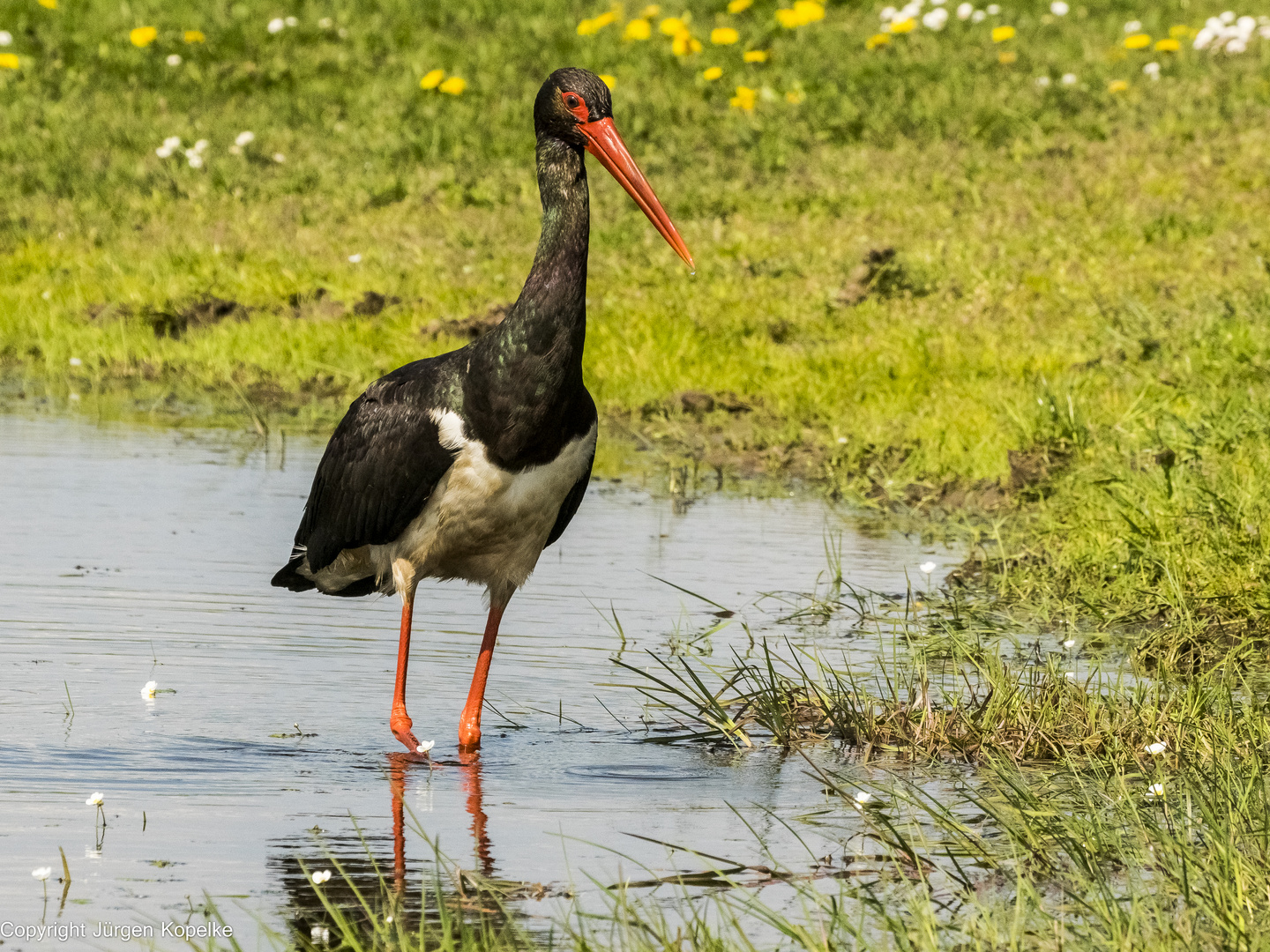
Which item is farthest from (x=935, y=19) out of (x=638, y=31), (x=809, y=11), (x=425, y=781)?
(x=425, y=781)

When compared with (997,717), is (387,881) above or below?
below

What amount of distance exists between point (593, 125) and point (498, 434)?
0.98 meters

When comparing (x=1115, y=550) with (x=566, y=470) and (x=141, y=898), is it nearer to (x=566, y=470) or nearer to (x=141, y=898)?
(x=566, y=470)

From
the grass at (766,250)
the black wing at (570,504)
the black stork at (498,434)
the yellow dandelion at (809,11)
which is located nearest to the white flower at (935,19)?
the grass at (766,250)

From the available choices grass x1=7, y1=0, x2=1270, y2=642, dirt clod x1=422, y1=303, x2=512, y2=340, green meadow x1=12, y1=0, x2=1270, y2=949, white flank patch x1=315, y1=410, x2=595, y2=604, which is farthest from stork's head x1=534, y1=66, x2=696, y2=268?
dirt clod x1=422, y1=303, x2=512, y2=340

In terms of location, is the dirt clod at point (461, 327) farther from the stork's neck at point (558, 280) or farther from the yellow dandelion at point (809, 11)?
the yellow dandelion at point (809, 11)

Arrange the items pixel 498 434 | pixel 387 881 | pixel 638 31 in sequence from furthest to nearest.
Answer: pixel 638 31 → pixel 498 434 → pixel 387 881

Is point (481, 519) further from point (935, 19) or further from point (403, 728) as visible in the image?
point (935, 19)

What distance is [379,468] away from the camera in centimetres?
591

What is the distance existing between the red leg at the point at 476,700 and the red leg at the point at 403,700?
0.14 metres

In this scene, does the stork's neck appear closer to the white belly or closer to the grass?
the white belly

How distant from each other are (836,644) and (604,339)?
5281 millimetres

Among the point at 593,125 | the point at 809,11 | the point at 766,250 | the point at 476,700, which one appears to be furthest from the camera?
the point at 809,11

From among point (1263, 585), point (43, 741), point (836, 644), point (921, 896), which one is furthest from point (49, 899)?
point (1263, 585)
